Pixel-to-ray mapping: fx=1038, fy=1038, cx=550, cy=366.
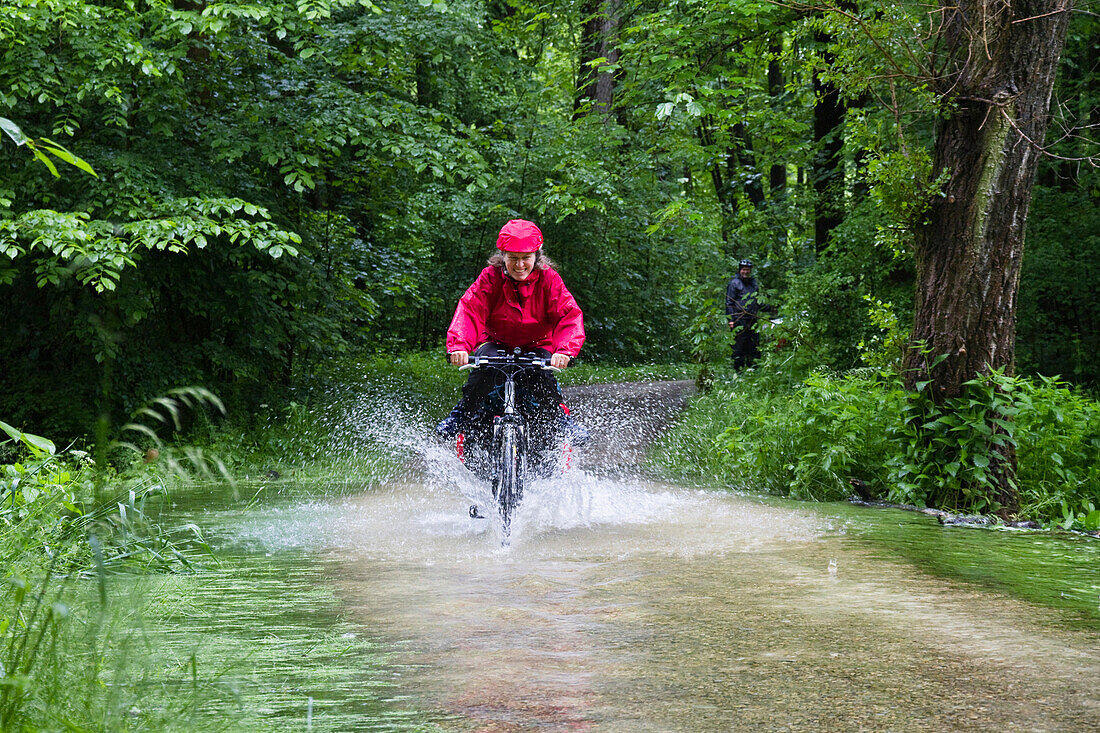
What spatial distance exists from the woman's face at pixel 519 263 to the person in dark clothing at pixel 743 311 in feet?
24.1

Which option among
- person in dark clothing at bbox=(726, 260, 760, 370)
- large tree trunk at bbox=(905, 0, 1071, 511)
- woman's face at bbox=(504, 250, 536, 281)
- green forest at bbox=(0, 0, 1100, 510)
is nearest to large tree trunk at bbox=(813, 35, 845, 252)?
green forest at bbox=(0, 0, 1100, 510)

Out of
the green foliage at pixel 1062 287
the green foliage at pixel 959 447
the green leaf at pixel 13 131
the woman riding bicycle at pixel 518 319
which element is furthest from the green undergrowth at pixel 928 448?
the green leaf at pixel 13 131

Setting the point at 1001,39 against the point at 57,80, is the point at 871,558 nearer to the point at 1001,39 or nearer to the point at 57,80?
the point at 1001,39

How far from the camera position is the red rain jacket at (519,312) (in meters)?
7.60

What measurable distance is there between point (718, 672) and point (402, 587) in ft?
6.99

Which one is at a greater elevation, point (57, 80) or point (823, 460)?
point (57, 80)

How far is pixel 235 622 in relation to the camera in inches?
174

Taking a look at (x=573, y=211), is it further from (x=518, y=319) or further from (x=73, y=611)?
(x=73, y=611)

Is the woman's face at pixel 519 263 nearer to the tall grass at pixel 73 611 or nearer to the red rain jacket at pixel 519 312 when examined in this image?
the red rain jacket at pixel 519 312

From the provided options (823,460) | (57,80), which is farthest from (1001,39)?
(57,80)

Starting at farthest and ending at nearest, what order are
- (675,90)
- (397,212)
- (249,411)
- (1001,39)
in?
1. (397,212)
2. (249,411)
3. (675,90)
4. (1001,39)

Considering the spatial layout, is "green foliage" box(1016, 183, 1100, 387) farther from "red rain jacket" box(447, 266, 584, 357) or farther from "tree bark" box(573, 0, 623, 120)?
"red rain jacket" box(447, 266, 584, 357)

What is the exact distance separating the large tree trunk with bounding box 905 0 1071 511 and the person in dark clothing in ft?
19.3

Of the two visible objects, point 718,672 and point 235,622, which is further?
point 235,622
